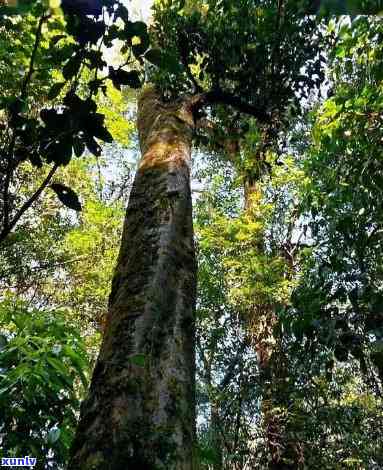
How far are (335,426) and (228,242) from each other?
10.1 feet

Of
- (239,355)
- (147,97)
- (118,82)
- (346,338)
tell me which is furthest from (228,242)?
(118,82)

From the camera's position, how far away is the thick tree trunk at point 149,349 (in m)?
1.07

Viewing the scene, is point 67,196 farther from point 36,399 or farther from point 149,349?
point 36,399

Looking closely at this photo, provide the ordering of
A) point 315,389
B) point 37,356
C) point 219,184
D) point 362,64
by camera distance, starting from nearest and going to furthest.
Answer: point 37,356 → point 362,64 → point 315,389 → point 219,184

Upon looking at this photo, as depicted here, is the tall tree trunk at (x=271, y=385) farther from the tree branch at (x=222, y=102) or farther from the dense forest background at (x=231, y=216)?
the tree branch at (x=222, y=102)

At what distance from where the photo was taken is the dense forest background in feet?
4.61

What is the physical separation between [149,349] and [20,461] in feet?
3.80

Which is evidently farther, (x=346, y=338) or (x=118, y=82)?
(x=346, y=338)

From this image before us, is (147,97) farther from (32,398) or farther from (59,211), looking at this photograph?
(59,211)

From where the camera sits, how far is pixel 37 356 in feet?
7.23

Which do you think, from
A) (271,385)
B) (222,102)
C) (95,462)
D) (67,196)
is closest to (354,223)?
(222,102)

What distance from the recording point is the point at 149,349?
1.33 metres

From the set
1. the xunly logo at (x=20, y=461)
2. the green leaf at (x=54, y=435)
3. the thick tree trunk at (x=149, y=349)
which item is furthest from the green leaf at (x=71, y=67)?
the xunly logo at (x=20, y=461)

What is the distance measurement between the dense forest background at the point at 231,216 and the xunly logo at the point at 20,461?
0.05m
